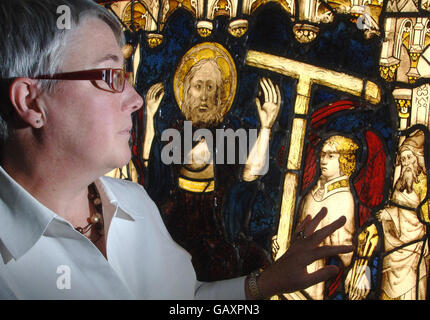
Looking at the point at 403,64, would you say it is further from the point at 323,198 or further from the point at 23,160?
the point at 23,160

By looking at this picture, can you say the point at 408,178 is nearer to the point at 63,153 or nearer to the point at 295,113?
the point at 295,113

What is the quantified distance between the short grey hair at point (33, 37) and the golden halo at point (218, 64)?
1.26 feet

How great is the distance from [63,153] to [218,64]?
1.59ft

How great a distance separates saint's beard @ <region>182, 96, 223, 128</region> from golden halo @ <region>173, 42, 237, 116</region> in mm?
20

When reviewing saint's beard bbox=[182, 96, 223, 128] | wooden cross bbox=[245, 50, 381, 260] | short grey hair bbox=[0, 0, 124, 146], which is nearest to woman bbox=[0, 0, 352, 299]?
short grey hair bbox=[0, 0, 124, 146]

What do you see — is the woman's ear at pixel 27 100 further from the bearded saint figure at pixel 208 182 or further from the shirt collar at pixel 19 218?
the bearded saint figure at pixel 208 182

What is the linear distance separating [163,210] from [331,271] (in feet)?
1.84

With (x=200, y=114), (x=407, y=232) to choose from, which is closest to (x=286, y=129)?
(x=200, y=114)

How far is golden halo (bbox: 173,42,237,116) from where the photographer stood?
1.26 metres

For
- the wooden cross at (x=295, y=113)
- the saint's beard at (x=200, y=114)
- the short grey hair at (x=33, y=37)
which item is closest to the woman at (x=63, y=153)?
the short grey hair at (x=33, y=37)

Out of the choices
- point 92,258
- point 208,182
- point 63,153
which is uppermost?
point 63,153

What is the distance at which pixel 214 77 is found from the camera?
50.6 inches

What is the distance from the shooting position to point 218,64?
1.28 metres

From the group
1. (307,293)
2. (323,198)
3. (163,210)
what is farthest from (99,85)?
(307,293)
